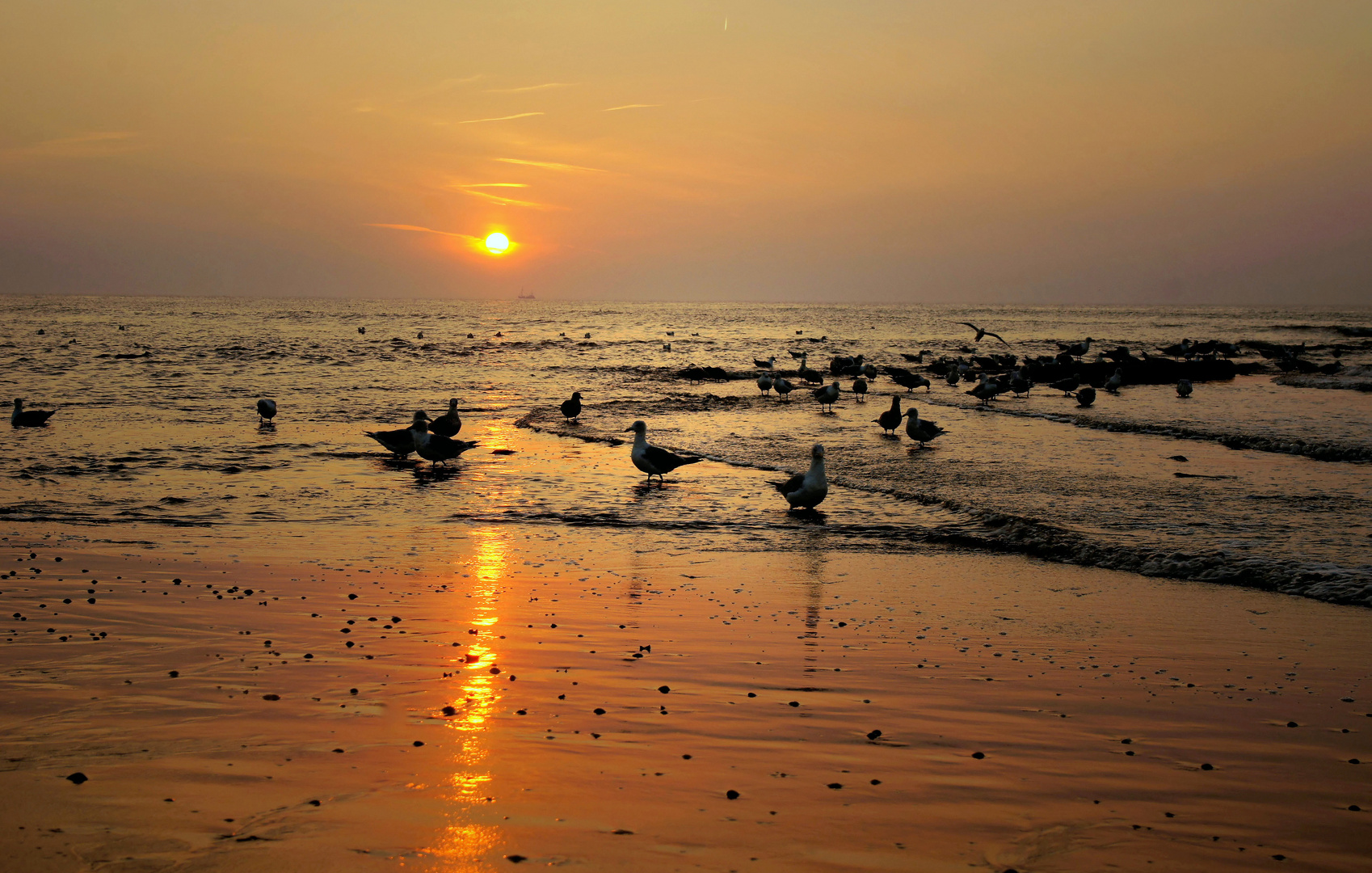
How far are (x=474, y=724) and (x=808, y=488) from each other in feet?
26.7

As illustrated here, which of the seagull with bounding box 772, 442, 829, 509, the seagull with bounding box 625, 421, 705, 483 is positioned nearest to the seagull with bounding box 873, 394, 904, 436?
the seagull with bounding box 625, 421, 705, 483

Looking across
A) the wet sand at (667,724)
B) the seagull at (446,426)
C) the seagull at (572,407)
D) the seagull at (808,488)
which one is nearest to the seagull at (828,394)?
the seagull at (572,407)

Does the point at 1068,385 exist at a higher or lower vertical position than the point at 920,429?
higher

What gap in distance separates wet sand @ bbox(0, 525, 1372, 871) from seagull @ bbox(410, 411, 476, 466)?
7.93m

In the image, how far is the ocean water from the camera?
11.1 m

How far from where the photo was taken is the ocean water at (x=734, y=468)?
36.4ft

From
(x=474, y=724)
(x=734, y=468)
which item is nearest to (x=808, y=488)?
(x=734, y=468)

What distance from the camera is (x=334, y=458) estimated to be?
17188 millimetres

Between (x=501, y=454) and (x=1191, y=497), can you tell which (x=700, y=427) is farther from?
(x=1191, y=497)

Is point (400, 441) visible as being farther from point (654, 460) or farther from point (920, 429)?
point (920, 429)

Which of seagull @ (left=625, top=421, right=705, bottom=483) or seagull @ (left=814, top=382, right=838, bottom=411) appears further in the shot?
seagull @ (left=814, top=382, right=838, bottom=411)

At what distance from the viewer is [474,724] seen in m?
5.06

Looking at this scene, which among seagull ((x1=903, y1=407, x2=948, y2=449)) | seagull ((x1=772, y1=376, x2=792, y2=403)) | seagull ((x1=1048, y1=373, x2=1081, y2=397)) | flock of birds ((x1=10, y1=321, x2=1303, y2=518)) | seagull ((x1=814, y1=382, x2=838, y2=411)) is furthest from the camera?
seagull ((x1=772, y1=376, x2=792, y2=403))

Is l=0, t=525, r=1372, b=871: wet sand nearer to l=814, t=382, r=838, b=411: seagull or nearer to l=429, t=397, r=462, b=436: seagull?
l=429, t=397, r=462, b=436: seagull
